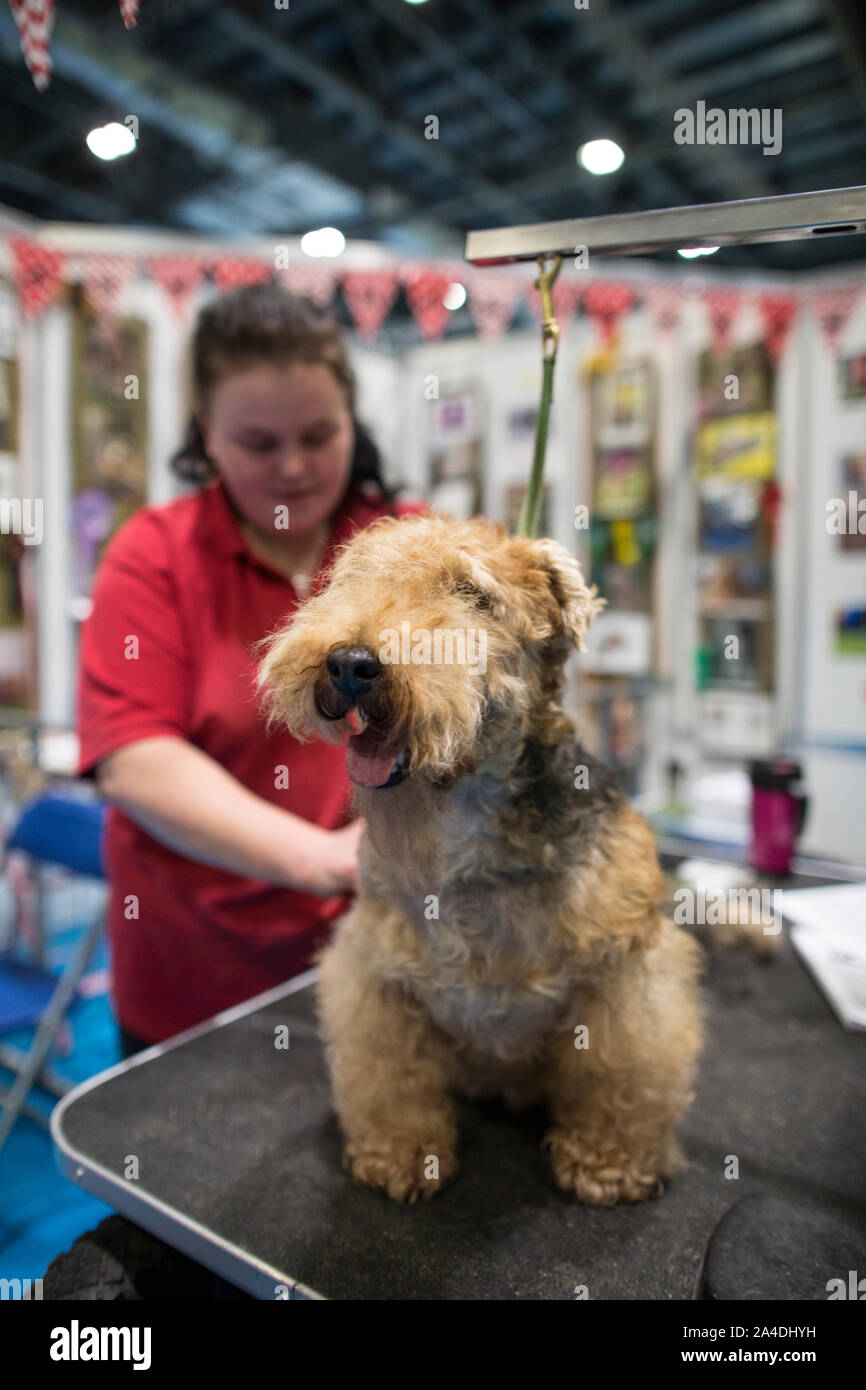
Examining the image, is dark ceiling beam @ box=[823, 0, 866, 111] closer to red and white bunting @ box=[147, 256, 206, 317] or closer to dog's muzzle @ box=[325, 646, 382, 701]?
red and white bunting @ box=[147, 256, 206, 317]

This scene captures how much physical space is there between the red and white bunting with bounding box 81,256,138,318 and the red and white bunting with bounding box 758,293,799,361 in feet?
9.00

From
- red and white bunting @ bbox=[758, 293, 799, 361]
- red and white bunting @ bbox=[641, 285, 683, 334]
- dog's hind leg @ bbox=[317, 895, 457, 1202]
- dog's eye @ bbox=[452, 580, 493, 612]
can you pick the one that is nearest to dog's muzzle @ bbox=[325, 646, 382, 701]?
dog's eye @ bbox=[452, 580, 493, 612]

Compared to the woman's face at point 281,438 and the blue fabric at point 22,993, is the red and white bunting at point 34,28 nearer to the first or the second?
the woman's face at point 281,438

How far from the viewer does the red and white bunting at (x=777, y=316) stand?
3.66 metres

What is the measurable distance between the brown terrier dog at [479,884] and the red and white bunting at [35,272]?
10.9 feet

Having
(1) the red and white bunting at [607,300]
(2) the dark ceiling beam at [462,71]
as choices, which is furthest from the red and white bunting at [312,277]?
(2) the dark ceiling beam at [462,71]

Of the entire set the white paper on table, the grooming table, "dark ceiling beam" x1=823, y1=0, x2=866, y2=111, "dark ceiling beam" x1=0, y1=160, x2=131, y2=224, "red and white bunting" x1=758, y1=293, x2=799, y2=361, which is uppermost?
"dark ceiling beam" x1=0, y1=160, x2=131, y2=224

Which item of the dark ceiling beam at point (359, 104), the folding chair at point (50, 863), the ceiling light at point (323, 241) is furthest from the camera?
the dark ceiling beam at point (359, 104)

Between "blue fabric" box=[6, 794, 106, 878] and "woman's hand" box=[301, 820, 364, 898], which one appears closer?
"woman's hand" box=[301, 820, 364, 898]

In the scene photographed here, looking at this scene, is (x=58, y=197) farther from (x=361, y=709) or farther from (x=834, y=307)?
(x=361, y=709)

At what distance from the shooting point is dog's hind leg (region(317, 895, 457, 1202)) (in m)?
1.06

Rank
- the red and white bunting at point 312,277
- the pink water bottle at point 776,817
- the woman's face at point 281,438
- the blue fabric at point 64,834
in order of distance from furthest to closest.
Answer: the red and white bunting at point 312,277
the blue fabric at point 64,834
the pink water bottle at point 776,817
the woman's face at point 281,438

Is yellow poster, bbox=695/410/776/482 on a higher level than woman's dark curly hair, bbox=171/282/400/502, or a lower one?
higher

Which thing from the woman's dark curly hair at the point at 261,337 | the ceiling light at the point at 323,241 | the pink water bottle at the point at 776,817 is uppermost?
the ceiling light at the point at 323,241
